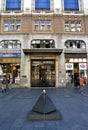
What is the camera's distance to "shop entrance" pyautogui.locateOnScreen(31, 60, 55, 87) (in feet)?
74.5

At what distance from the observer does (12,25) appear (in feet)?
78.0

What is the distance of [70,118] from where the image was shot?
674 cm

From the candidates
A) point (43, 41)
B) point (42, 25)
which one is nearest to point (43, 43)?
point (43, 41)

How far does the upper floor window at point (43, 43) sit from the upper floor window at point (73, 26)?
3.26 meters

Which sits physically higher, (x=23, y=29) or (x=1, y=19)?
(x=1, y=19)

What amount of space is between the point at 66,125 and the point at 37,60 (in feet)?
57.9

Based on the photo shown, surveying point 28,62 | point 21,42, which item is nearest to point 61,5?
point 21,42

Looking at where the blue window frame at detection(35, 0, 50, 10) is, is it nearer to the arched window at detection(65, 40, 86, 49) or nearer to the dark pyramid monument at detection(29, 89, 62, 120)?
the arched window at detection(65, 40, 86, 49)

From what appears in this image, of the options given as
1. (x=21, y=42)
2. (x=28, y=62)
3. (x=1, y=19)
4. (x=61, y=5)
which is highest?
(x=61, y=5)

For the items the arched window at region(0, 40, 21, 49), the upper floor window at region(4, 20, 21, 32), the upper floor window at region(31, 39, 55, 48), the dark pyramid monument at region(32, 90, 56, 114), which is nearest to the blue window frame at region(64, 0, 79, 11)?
the upper floor window at region(31, 39, 55, 48)

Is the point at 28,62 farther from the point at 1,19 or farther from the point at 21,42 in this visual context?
the point at 1,19

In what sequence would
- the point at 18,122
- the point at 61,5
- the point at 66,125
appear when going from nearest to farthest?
the point at 66,125
the point at 18,122
the point at 61,5

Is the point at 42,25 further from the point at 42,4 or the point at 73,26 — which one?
the point at 73,26

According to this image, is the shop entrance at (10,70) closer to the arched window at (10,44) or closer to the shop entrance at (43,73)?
the shop entrance at (43,73)
